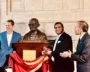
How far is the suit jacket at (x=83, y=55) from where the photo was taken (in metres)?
3.63

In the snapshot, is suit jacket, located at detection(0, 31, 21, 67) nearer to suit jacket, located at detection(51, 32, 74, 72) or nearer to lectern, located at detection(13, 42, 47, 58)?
lectern, located at detection(13, 42, 47, 58)

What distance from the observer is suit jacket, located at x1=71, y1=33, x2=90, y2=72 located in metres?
3.63

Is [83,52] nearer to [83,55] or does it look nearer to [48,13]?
[83,55]

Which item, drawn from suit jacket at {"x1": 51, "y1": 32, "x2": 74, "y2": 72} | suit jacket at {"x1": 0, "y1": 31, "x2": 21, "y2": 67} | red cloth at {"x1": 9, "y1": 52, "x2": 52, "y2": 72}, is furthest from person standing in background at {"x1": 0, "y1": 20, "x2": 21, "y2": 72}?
suit jacket at {"x1": 51, "y1": 32, "x2": 74, "y2": 72}

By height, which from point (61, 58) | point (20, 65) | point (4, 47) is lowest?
point (20, 65)

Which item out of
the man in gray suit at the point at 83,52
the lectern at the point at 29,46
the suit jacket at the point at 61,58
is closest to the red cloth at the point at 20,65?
the lectern at the point at 29,46

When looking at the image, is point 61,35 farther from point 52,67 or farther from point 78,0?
point 78,0

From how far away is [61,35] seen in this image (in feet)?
15.3

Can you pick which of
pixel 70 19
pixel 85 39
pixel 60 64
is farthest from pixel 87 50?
pixel 70 19

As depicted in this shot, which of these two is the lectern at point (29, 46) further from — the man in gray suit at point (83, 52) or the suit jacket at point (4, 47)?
the man in gray suit at point (83, 52)

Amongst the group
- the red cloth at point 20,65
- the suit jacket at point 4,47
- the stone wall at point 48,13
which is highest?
the stone wall at point 48,13

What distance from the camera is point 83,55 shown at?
11.9ft

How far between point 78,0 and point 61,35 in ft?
3.87

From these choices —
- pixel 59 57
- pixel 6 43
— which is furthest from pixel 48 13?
pixel 59 57
